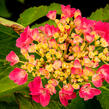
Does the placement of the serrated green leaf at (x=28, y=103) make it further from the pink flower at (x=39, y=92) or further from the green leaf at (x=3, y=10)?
the green leaf at (x=3, y=10)

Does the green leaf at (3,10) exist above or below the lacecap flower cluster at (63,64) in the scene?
above

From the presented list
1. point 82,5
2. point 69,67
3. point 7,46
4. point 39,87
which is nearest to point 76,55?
point 69,67

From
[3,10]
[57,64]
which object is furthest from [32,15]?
[57,64]

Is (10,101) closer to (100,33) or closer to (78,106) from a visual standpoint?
(78,106)

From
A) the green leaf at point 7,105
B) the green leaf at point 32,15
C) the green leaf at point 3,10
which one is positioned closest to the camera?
the green leaf at point 7,105

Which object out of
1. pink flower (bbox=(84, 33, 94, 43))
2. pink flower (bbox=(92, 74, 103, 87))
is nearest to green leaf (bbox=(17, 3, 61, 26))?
pink flower (bbox=(84, 33, 94, 43))

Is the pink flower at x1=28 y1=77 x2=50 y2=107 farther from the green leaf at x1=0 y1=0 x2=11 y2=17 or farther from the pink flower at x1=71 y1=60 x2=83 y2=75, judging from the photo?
the green leaf at x1=0 y1=0 x2=11 y2=17

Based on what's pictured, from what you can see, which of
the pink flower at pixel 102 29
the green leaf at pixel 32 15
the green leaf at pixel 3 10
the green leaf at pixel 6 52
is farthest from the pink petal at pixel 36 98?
the green leaf at pixel 3 10
